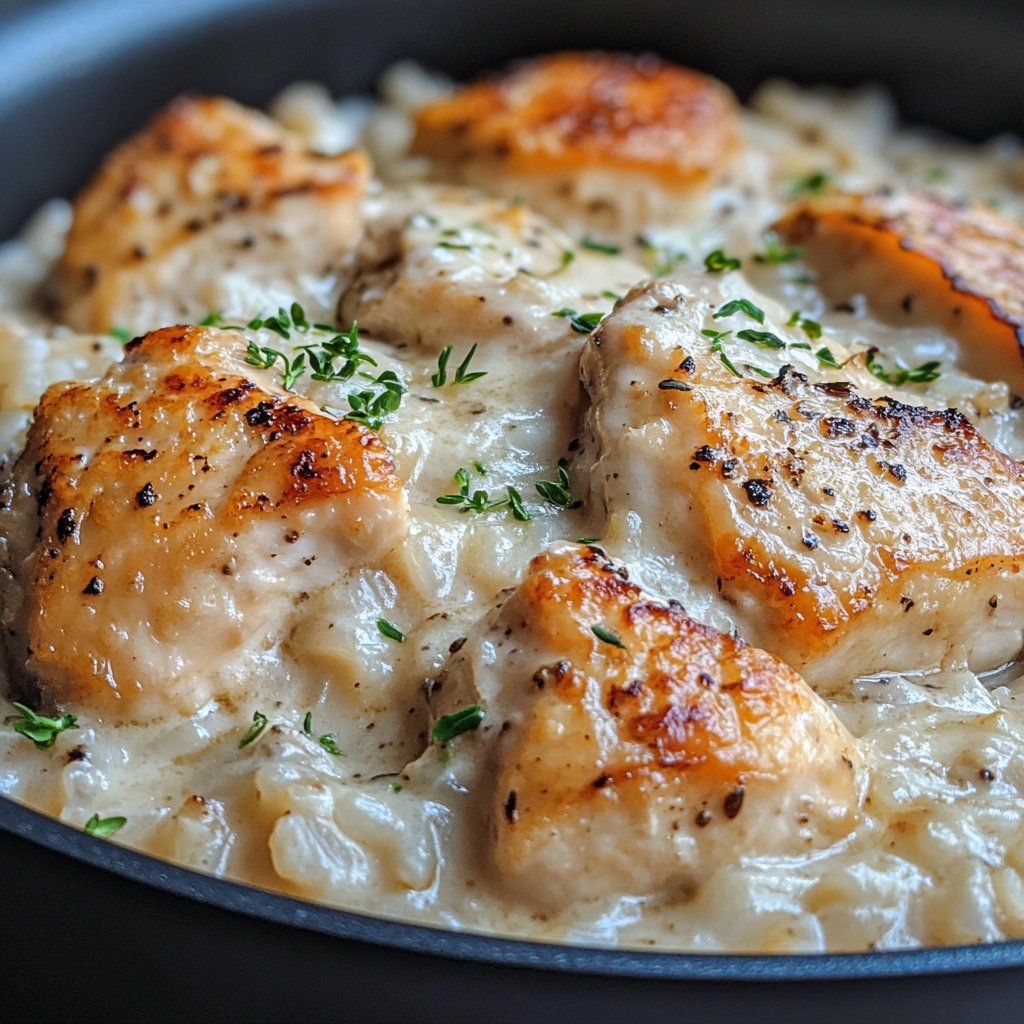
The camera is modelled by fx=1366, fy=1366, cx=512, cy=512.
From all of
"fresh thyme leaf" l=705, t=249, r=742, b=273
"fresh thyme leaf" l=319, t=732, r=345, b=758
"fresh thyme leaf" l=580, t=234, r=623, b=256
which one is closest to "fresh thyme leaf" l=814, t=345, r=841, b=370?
"fresh thyme leaf" l=705, t=249, r=742, b=273

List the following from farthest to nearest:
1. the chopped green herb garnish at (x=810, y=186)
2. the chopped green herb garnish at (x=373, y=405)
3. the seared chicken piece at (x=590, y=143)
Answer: the chopped green herb garnish at (x=810, y=186), the seared chicken piece at (x=590, y=143), the chopped green herb garnish at (x=373, y=405)

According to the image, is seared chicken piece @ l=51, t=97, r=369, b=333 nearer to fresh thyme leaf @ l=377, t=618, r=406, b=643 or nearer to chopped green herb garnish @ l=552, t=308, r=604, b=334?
chopped green herb garnish @ l=552, t=308, r=604, b=334

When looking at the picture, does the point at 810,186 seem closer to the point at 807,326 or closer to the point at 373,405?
the point at 807,326

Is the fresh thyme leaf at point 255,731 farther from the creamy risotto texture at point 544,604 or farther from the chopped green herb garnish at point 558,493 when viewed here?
the chopped green herb garnish at point 558,493

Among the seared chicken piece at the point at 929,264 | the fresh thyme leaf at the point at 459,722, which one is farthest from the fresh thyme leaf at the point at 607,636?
the seared chicken piece at the point at 929,264

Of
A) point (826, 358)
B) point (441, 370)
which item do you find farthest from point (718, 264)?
point (441, 370)

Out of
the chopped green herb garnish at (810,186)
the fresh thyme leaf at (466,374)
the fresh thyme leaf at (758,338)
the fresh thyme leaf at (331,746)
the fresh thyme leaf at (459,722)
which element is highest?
the fresh thyme leaf at (758,338)

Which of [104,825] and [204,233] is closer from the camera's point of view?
[104,825]

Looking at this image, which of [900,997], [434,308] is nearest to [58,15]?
[434,308]
